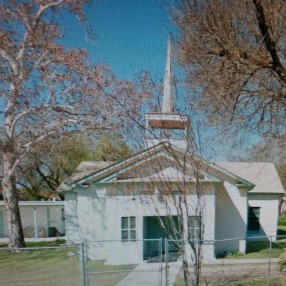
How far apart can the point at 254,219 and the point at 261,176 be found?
3296 millimetres

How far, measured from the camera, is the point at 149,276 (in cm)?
1009

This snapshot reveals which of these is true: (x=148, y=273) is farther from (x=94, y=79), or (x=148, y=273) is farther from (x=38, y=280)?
(x=94, y=79)

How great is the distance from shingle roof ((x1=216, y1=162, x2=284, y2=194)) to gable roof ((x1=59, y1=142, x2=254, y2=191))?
226 inches

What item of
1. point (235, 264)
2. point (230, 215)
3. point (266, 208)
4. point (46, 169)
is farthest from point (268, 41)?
point (46, 169)

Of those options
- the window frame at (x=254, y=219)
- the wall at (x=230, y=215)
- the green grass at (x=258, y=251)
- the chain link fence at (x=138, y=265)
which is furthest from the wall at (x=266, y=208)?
the wall at (x=230, y=215)

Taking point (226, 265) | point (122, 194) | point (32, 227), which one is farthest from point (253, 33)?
point (32, 227)

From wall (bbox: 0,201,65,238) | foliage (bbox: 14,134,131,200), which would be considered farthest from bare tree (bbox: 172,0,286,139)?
foliage (bbox: 14,134,131,200)

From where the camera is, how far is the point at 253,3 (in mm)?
6727

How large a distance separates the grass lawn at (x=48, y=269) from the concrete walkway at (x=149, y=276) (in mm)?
373

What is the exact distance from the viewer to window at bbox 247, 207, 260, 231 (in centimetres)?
1969

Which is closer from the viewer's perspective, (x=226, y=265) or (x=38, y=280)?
(x=38, y=280)

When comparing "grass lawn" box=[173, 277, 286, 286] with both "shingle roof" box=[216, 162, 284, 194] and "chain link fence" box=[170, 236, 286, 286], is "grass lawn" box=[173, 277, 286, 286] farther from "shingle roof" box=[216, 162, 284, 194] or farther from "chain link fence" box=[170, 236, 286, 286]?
"shingle roof" box=[216, 162, 284, 194]

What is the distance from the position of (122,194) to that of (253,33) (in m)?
9.03

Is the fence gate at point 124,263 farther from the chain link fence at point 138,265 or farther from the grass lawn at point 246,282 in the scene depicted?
the grass lawn at point 246,282
